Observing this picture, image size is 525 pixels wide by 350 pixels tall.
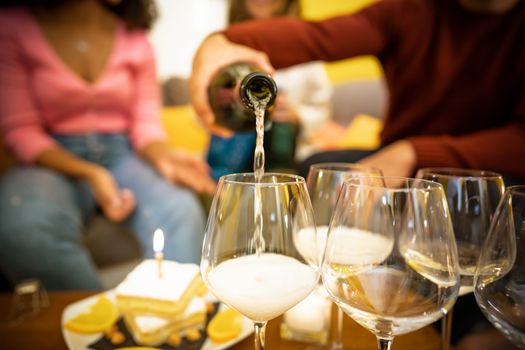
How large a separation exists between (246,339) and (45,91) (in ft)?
3.84

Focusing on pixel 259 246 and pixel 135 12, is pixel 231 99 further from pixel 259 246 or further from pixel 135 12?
pixel 135 12

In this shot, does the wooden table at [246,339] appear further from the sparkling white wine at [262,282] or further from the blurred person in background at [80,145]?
the blurred person in background at [80,145]

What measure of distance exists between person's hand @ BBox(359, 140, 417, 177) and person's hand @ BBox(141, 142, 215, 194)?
76 cm

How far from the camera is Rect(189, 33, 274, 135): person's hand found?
2.42 feet

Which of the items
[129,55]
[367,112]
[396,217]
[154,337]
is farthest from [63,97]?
[367,112]

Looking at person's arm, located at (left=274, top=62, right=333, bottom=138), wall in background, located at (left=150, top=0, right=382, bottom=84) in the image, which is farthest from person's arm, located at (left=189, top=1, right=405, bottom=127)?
wall in background, located at (left=150, top=0, right=382, bottom=84)

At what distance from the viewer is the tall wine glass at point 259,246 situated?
1.44 ft

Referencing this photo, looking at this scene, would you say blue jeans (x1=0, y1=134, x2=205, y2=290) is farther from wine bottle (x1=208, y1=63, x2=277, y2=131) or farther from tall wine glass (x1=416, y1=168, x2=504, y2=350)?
tall wine glass (x1=416, y1=168, x2=504, y2=350)

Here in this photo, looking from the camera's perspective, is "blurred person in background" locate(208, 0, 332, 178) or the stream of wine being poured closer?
the stream of wine being poured

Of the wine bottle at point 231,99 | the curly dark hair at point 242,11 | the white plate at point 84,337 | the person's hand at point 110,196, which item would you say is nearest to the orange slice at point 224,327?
the white plate at point 84,337

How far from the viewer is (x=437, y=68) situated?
42.4 inches

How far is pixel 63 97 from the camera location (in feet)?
4.66

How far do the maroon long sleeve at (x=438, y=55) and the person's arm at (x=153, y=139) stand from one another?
2.22ft

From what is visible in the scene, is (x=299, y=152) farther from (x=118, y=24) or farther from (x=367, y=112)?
(x=118, y=24)
